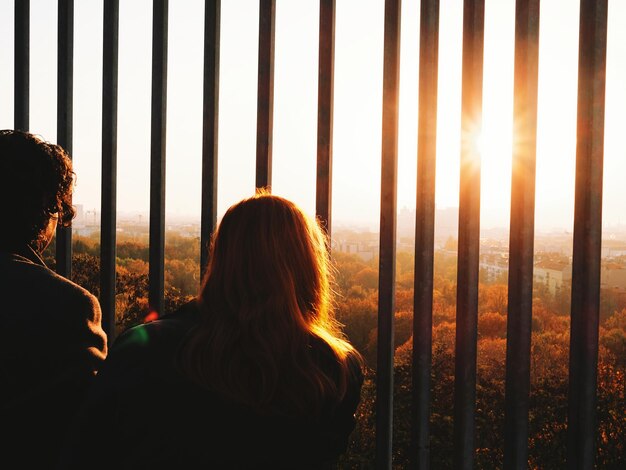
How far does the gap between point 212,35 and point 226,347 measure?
1268 mm

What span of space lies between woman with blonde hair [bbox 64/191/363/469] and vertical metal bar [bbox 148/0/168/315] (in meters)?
0.89

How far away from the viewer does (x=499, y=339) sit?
152 inches

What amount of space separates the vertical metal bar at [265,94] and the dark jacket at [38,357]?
75cm

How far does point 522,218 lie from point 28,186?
1.37m

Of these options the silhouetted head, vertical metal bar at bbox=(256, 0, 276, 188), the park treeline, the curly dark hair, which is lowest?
the park treeline

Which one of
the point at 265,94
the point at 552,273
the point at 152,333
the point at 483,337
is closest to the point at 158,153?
the point at 265,94

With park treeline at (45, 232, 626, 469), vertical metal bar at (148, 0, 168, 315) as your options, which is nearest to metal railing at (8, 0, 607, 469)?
vertical metal bar at (148, 0, 168, 315)

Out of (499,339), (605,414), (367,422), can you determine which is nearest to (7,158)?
(499,339)

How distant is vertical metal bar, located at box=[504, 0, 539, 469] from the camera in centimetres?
171

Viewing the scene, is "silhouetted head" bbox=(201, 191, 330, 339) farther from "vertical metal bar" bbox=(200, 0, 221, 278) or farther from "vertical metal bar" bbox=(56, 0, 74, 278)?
"vertical metal bar" bbox=(56, 0, 74, 278)

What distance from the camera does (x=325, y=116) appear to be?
6.07ft

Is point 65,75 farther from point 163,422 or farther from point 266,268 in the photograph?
point 163,422

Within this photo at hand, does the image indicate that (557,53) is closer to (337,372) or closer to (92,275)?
(337,372)

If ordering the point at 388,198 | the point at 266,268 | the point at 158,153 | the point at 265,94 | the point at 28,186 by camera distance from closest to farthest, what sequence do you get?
the point at 266,268 → the point at 28,186 → the point at 388,198 → the point at 265,94 → the point at 158,153
